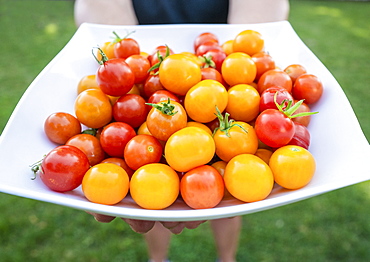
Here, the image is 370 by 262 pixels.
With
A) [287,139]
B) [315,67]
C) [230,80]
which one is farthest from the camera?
[315,67]

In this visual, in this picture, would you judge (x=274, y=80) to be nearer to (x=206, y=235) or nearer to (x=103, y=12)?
(x=103, y=12)

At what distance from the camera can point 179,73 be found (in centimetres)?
136

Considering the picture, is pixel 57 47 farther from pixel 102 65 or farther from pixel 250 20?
pixel 102 65

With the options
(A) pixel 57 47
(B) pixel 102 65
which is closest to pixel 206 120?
(B) pixel 102 65

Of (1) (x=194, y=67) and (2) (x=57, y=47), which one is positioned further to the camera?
(2) (x=57, y=47)

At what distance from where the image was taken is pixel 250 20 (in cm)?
204

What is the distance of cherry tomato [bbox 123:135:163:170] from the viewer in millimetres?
1196

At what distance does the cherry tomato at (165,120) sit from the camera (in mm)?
1196

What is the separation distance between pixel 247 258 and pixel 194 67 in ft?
4.57

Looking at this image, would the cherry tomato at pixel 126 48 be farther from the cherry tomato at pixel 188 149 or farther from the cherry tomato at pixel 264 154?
the cherry tomato at pixel 264 154

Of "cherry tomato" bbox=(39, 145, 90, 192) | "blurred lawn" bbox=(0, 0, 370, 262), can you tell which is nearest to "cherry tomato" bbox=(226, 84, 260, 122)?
"cherry tomato" bbox=(39, 145, 90, 192)

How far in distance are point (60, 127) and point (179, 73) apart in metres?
0.47

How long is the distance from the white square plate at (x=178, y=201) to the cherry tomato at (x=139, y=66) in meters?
0.29

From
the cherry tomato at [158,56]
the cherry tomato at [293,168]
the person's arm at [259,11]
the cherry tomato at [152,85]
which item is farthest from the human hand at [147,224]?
the person's arm at [259,11]
